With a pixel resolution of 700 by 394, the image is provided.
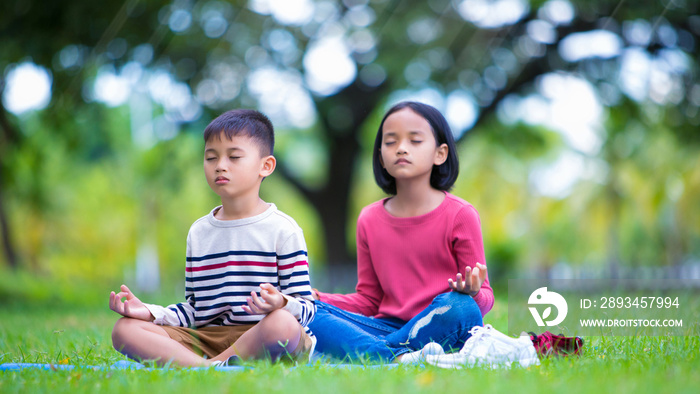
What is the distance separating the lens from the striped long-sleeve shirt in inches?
124

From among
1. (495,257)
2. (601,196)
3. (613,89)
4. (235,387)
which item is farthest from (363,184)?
(235,387)

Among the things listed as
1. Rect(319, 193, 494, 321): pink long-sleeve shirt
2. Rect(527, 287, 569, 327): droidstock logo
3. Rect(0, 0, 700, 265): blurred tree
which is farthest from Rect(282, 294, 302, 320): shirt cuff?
Rect(0, 0, 700, 265): blurred tree

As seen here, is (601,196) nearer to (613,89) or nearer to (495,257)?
(495,257)

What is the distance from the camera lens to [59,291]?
1063 cm

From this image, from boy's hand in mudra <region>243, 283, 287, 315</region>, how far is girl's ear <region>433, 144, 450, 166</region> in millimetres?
1336

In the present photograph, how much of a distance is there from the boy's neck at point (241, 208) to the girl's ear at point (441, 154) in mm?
1065

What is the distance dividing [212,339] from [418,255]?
1.22 meters

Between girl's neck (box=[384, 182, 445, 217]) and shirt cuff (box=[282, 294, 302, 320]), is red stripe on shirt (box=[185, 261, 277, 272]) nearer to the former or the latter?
shirt cuff (box=[282, 294, 302, 320])

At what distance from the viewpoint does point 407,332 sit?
332 centimetres

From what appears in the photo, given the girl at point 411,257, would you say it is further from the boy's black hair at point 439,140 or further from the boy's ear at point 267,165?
the boy's ear at point 267,165

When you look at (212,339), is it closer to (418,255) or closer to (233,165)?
(233,165)

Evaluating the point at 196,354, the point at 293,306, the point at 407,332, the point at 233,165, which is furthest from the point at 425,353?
the point at 233,165

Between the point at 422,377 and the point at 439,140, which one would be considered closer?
the point at 422,377

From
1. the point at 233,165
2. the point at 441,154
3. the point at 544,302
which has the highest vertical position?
the point at 441,154
